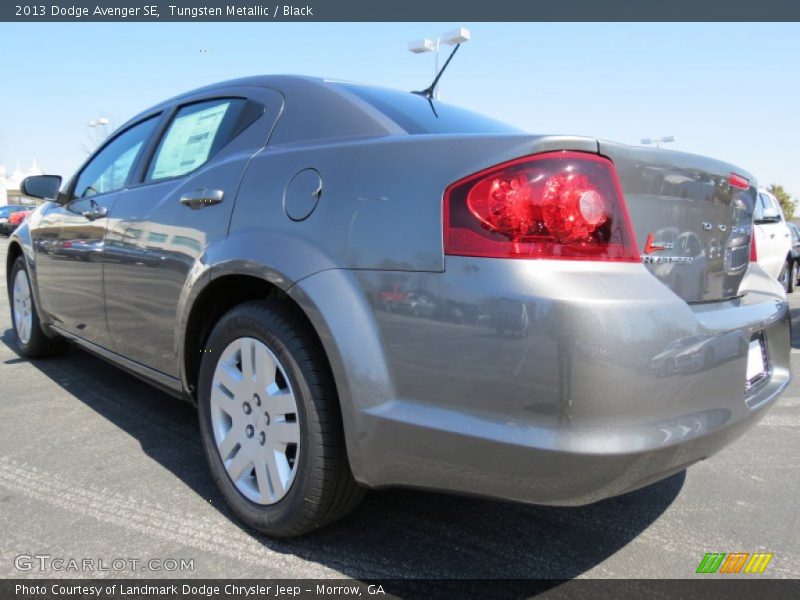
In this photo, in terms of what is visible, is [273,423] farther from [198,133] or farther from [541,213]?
[198,133]

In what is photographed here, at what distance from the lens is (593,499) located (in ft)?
5.29

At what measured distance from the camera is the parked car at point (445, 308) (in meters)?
1.51

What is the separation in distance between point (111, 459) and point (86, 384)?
1.33 meters

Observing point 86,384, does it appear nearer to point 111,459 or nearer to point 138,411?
point 138,411

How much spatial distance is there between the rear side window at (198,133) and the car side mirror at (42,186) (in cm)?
150

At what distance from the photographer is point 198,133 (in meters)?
2.78

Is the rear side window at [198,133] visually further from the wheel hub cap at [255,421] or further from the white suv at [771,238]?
the white suv at [771,238]

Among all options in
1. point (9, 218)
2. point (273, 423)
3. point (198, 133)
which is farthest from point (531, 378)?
point (9, 218)

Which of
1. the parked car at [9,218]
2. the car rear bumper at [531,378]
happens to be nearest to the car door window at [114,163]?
the car rear bumper at [531,378]

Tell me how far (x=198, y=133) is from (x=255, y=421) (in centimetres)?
139

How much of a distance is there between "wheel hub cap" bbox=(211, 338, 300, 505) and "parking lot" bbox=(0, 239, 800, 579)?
0.20 meters

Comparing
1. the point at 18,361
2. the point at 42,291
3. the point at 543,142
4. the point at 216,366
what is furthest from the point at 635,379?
the point at 18,361

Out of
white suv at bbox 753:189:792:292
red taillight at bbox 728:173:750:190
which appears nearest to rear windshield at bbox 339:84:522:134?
red taillight at bbox 728:173:750:190

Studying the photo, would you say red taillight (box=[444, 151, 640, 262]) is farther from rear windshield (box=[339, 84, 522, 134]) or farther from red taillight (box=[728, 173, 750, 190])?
red taillight (box=[728, 173, 750, 190])
